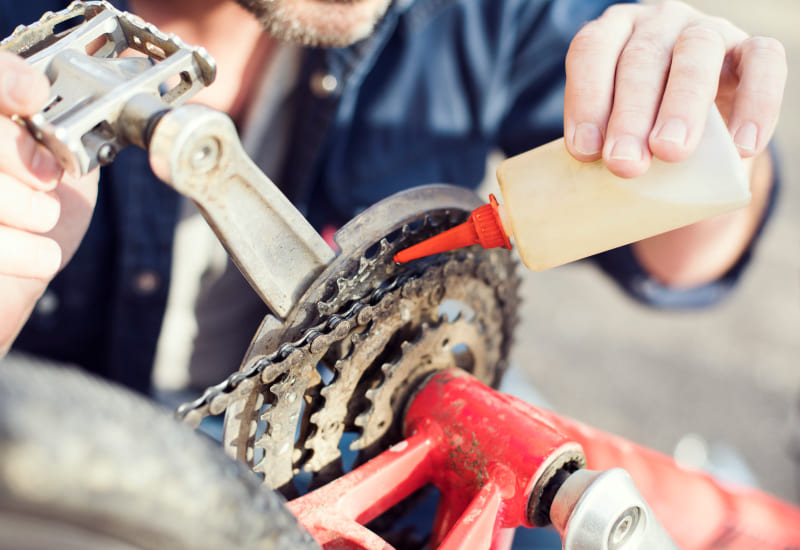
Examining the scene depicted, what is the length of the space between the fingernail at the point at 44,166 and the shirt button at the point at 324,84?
0.56 m

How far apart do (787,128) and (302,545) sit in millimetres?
3239

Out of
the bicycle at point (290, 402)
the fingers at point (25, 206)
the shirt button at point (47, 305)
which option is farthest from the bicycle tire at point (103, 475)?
the shirt button at point (47, 305)

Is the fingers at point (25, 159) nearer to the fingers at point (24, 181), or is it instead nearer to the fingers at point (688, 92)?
the fingers at point (24, 181)

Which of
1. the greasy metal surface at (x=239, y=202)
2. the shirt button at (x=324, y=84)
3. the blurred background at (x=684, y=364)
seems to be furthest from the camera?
the blurred background at (x=684, y=364)

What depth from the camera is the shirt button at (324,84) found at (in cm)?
99

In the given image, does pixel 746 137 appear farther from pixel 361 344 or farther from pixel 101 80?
pixel 101 80

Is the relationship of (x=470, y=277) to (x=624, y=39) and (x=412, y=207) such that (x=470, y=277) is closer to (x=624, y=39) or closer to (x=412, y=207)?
(x=412, y=207)

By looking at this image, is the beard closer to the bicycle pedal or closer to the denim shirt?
the denim shirt

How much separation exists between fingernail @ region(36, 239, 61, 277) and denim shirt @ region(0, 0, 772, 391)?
0.45 meters

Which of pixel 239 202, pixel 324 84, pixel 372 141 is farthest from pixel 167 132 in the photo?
pixel 372 141

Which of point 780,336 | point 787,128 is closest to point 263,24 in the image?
point 780,336

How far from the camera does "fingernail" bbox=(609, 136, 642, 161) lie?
471 millimetres

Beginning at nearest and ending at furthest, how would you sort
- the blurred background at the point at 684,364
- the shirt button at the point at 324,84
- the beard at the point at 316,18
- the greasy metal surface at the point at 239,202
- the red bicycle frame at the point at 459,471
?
1. the greasy metal surface at the point at 239,202
2. the red bicycle frame at the point at 459,471
3. the beard at the point at 316,18
4. the shirt button at the point at 324,84
5. the blurred background at the point at 684,364

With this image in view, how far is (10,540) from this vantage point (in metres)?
0.28
